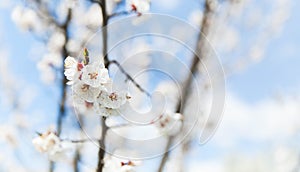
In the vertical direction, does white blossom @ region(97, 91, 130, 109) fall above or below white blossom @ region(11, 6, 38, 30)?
below

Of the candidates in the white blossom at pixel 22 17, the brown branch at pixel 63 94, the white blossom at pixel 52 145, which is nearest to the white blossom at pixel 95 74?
the brown branch at pixel 63 94

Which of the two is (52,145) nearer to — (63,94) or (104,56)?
(63,94)

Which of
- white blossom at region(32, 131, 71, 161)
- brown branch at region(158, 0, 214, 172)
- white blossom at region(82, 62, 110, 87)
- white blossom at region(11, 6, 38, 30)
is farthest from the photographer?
white blossom at region(11, 6, 38, 30)

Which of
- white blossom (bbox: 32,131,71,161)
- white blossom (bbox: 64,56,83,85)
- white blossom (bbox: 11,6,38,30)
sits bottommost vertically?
white blossom (bbox: 64,56,83,85)

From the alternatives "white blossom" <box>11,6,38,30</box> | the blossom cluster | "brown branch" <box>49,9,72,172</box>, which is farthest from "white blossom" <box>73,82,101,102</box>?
"white blossom" <box>11,6,38,30</box>

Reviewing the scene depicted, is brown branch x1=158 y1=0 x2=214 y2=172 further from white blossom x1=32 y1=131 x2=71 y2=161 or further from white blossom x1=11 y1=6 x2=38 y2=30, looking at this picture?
white blossom x1=11 y1=6 x2=38 y2=30

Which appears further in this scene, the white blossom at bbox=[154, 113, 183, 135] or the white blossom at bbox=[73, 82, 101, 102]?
the white blossom at bbox=[154, 113, 183, 135]

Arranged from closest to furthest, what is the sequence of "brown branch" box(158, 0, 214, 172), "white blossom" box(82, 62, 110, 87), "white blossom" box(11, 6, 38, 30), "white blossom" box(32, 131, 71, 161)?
"white blossom" box(82, 62, 110, 87), "brown branch" box(158, 0, 214, 172), "white blossom" box(32, 131, 71, 161), "white blossom" box(11, 6, 38, 30)

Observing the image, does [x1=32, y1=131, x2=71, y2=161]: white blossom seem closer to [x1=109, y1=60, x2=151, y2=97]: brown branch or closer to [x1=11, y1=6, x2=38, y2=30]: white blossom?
[x1=109, y1=60, x2=151, y2=97]: brown branch

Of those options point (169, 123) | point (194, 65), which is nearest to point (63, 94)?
point (169, 123)
